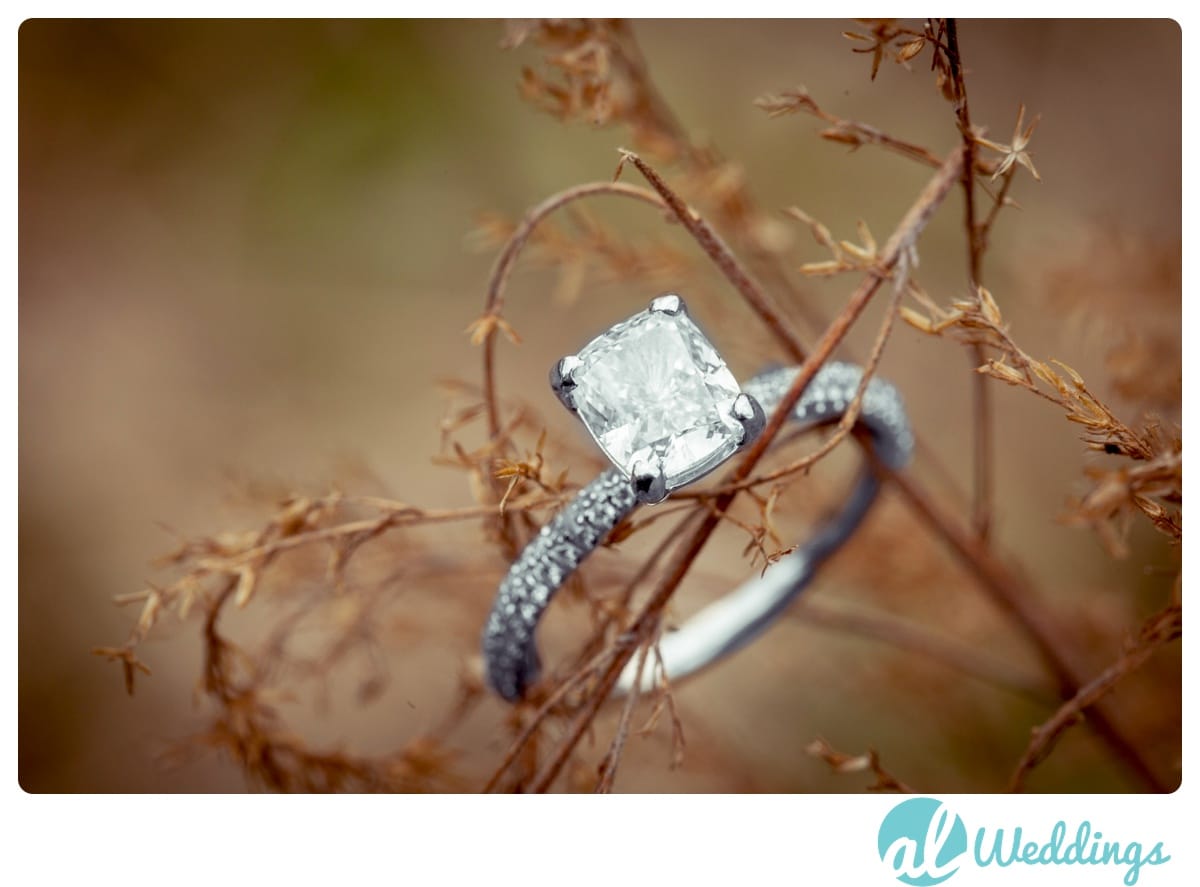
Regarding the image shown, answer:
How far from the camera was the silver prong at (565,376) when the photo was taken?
0.37 m

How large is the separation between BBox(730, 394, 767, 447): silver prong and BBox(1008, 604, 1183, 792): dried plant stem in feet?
0.61

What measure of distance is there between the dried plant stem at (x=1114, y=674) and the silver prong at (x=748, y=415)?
19cm

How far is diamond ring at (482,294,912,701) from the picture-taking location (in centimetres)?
37

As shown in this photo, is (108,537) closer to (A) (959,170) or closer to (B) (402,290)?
(B) (402,290)

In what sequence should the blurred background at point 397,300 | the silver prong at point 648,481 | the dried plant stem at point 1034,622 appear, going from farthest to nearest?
the blurred background at point 397,300, the dried plant stem at point 1034,622, the silver prong at point 648,481

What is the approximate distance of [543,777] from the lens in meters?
0.43

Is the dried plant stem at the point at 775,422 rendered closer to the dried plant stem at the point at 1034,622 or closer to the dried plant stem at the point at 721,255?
the dried plant stem at the point at 721,255

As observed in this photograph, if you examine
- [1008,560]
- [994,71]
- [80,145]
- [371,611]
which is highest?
[80,145]

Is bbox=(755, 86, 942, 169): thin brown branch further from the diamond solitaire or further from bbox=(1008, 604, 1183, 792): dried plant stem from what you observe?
bbox=(1008, 604, 1183, 792): dried plant stem

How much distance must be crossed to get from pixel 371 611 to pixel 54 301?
0.79m

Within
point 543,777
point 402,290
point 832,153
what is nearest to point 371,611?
point 543,777

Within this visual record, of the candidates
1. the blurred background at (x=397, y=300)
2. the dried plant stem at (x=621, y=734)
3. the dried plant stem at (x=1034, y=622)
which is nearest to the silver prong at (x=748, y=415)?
the dried plant stem at (x=621, y=734)

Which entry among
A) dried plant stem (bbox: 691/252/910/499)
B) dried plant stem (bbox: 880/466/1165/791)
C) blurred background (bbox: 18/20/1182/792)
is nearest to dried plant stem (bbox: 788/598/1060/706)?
dried plant stem (bbox: 880/466/1165/791)

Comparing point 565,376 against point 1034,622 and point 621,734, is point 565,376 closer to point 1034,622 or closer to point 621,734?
point 621,734
